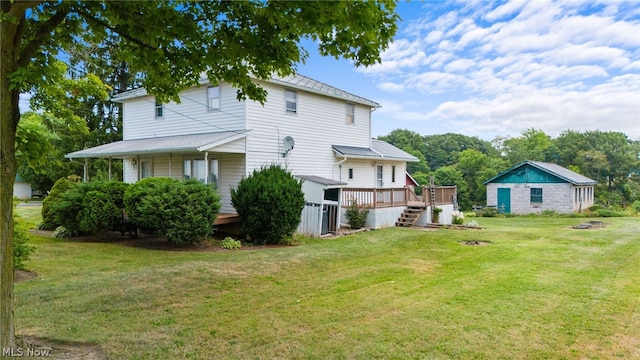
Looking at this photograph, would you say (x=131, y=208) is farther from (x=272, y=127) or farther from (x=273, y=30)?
(x=273, y=30)

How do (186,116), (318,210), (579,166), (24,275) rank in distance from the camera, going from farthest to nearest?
(579,166) → (186,116) → (318,210) → (24,275)

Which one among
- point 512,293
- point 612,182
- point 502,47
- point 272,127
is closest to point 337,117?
point 272,127

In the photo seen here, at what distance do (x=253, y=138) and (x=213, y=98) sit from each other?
2270mm

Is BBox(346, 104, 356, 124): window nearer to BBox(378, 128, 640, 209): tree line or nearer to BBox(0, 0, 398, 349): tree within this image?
BBox(0, 0, 398, 349): tree

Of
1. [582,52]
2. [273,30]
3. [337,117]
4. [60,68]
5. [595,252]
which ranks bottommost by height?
[595,252]

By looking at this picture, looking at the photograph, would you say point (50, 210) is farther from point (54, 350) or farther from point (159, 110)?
point (54, 350)

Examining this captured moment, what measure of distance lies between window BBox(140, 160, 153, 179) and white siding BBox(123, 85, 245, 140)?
3.82 feet

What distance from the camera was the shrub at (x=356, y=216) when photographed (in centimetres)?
1544

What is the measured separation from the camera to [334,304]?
18.4 feet

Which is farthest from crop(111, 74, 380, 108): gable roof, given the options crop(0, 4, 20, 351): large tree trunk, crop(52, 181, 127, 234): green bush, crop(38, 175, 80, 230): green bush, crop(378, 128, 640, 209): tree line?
crop(378, 128, 640, 209): tree line

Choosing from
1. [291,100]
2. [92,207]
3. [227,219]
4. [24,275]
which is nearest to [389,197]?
[291,100]

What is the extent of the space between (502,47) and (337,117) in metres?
7.57

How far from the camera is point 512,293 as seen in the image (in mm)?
6242

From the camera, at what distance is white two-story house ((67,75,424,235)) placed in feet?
45.2
